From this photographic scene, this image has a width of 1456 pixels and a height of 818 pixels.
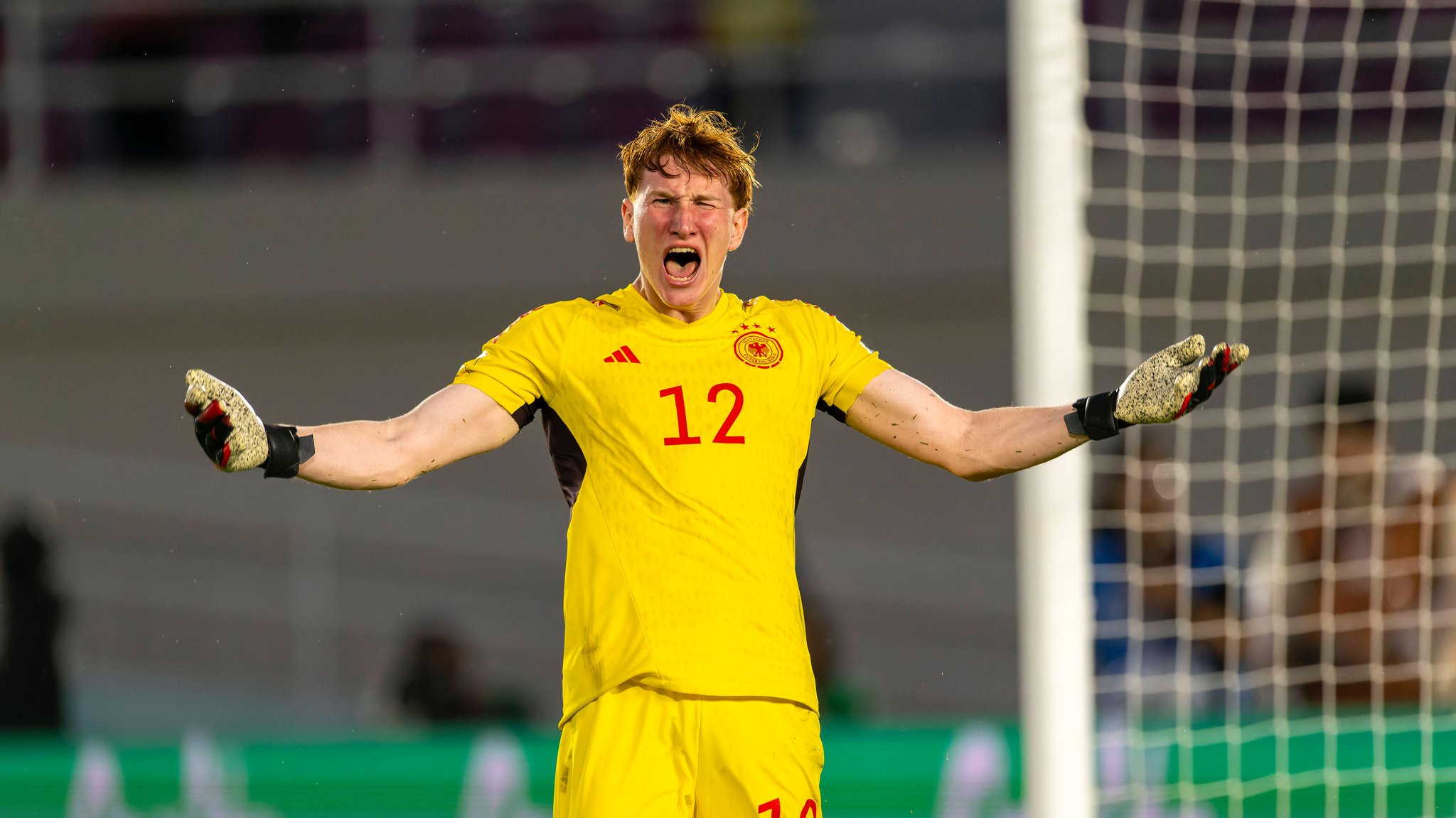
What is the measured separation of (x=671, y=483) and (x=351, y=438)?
571 mm

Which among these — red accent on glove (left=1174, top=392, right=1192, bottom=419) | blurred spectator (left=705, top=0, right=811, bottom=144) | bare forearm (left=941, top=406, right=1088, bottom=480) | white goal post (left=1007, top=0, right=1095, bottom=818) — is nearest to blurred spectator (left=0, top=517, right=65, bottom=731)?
blurred spectator (left=705, top=0, right=811, bottom=144)

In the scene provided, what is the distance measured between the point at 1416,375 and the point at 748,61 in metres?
5.22

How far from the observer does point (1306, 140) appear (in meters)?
11.4

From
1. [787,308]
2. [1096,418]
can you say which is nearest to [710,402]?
[787,308]

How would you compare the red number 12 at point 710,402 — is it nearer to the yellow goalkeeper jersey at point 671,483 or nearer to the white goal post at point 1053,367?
the yellow goalkeeper jersey at point 671,483

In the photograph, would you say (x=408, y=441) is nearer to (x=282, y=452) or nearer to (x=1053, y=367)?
(x=282, y=452)

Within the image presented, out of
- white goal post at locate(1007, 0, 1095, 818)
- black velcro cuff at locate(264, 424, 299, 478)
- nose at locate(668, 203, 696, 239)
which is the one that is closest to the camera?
black velcro cuff at locate(264, 424, 299, 478)

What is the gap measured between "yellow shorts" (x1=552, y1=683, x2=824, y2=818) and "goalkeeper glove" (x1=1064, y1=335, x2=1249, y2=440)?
0.82 metres

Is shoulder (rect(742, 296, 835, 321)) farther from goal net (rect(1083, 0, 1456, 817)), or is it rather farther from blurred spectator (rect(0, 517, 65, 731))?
blurred spectator (rect(0, 517, 65, 731))

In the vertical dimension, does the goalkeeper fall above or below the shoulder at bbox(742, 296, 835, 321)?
below

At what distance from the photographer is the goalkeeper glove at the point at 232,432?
251 centimetres

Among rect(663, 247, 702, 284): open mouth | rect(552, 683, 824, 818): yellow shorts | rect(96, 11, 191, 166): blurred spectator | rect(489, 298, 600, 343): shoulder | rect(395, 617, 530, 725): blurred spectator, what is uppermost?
rect(96, 11, 191, 166): blurred spectator

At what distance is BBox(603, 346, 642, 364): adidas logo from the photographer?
9.77ft

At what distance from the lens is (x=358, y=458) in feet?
9.10
